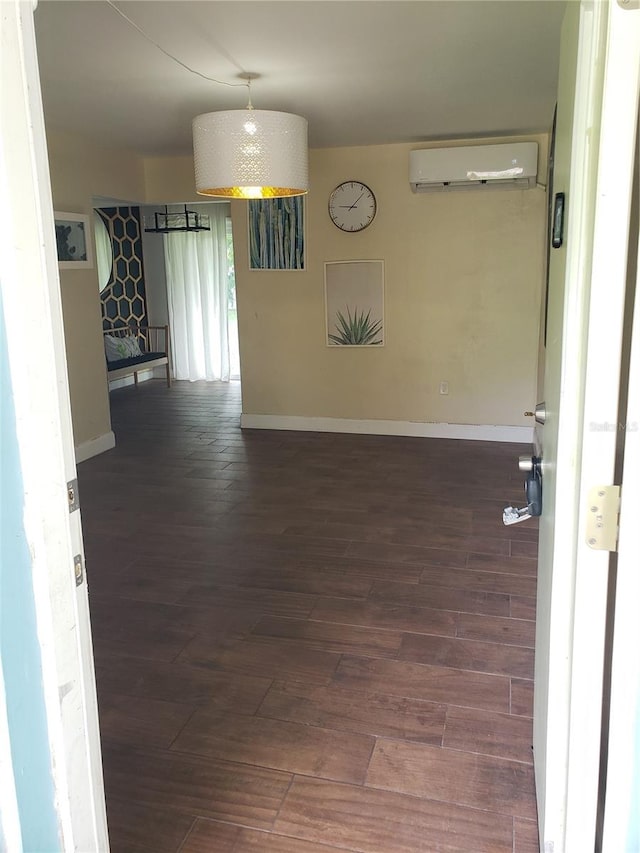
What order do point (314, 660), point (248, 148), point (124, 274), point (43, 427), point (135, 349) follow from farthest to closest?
point (124, 274) < point (135, 349) < point (248, 148) < point (314, 660) < point (43, 427)

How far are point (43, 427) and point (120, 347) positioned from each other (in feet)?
24.9

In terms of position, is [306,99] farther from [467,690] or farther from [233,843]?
[233,843]

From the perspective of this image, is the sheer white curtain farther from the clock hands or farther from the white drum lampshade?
the white drum lampshade

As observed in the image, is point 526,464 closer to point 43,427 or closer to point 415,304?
point 43,427

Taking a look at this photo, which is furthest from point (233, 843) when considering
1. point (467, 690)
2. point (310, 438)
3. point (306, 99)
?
point (310, 438)

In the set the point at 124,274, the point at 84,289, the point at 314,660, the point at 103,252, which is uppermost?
the point at 103,252

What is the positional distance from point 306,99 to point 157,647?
3.13 m

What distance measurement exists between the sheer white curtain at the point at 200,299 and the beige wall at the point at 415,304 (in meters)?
2.86

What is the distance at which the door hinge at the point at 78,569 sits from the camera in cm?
111

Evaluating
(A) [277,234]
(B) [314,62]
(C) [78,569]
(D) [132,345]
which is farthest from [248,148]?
(D) [132,345]

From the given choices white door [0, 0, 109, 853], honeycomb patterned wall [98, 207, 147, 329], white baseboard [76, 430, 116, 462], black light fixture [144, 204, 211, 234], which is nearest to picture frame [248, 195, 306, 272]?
white baseboard [76, 430, 116, 462]

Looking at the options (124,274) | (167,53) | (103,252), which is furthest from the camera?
(124,274)

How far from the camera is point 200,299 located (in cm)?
890

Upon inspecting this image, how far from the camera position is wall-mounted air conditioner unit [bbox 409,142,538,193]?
496cm
